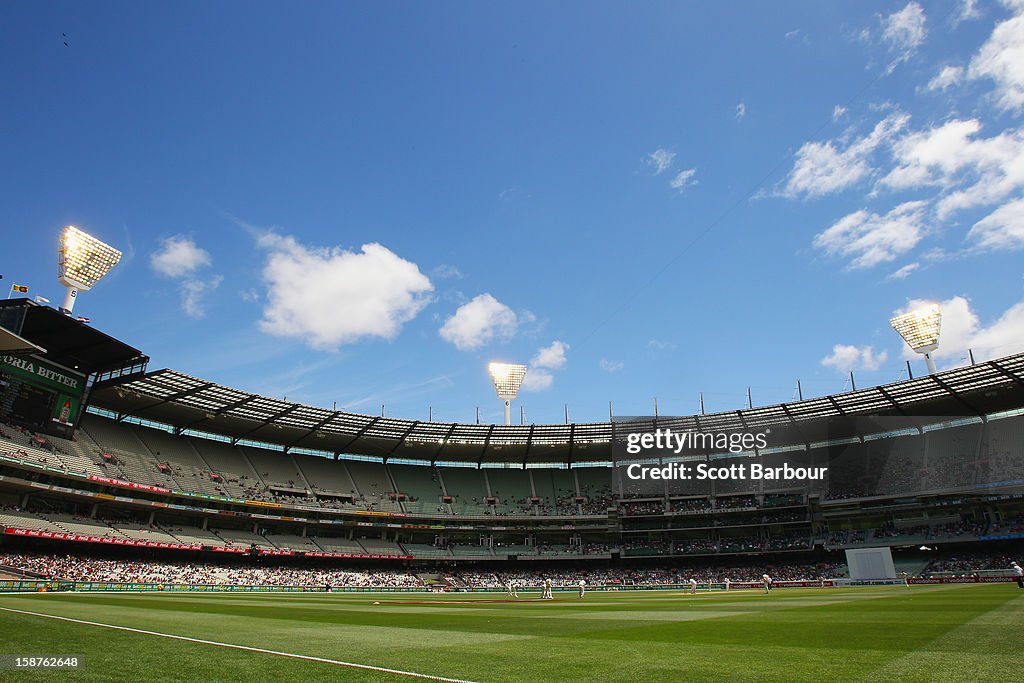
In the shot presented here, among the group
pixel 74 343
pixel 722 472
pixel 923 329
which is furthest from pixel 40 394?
pixel 923 329

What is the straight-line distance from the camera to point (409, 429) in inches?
2512

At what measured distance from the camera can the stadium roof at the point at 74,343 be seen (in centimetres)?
4084

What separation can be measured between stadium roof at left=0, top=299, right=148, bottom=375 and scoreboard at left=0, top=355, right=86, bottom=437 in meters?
1.00

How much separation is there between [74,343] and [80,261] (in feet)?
22.7

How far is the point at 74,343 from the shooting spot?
44.2 meters

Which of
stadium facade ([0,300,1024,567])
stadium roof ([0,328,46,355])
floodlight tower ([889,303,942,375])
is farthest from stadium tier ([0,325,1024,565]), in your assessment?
stadium roof ([0,328,46,355])

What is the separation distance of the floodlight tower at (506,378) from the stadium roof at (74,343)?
3655 cm

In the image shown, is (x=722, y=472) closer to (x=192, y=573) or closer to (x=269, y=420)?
(x=269, y=420)

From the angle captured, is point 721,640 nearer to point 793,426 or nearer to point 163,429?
point 793,426

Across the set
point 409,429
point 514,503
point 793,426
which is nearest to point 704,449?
point 793,426

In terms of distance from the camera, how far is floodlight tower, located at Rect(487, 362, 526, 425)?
230 feet

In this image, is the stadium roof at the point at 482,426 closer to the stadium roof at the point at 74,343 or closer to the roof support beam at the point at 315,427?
the roof support beam at the point at 315,427

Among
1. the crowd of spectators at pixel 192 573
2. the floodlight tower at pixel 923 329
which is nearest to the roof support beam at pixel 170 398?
the crowd of spectators at pixel 192 573

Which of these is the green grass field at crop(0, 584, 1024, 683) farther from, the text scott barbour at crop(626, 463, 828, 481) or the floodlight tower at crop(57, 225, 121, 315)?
the text scott barbour at crop(626, 463, 828, 481)
